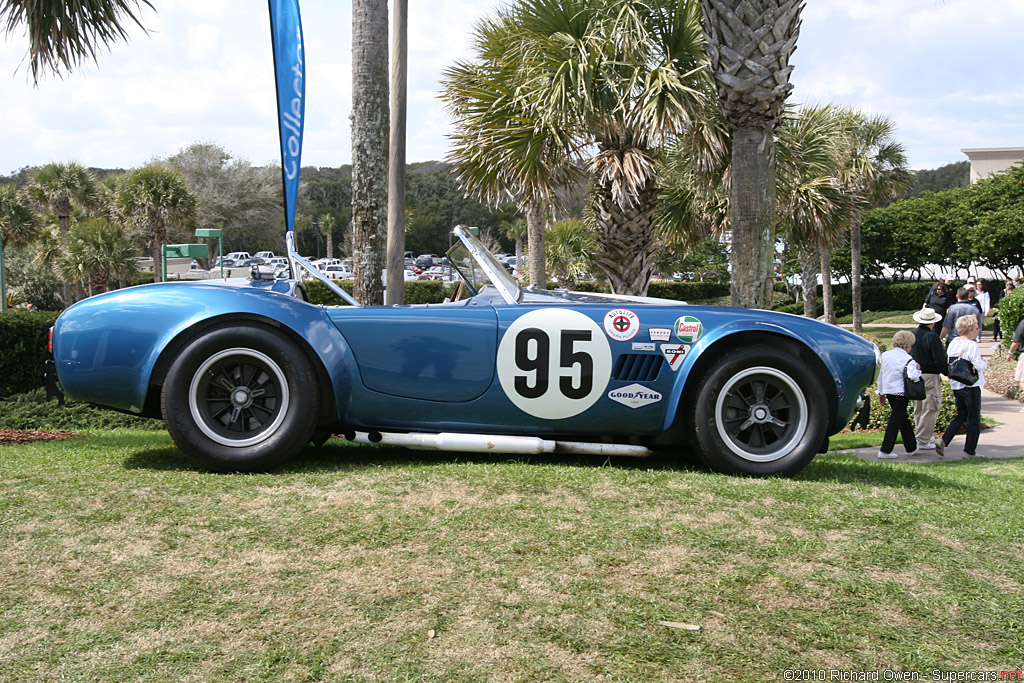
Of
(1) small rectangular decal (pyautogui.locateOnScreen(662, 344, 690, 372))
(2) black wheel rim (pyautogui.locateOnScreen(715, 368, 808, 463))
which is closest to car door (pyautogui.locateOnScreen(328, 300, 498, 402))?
(1) small rectangular decal (pyautogui.locateOnScreen(662, 344, 690, 372))

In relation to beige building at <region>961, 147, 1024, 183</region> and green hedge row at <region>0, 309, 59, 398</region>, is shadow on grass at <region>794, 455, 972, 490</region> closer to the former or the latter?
green hedge row at <region>0, 309, 59, 398</region>

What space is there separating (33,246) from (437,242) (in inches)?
1925

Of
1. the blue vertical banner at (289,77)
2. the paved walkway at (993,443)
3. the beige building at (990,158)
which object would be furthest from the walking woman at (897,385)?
the beige building at (990,158)

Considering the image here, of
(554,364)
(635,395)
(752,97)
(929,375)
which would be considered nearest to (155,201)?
(752,97)

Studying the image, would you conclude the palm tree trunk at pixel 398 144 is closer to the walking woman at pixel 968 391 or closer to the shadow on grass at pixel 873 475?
the shadow on grass at pixel 873 475

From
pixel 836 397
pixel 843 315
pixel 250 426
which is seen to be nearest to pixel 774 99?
pixel 836 397

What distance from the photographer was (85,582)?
2963 millimetres

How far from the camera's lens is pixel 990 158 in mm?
57938

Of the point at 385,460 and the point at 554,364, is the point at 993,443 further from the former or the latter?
the point at 385,460

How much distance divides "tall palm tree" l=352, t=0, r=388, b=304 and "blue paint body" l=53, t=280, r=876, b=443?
4.31 meters

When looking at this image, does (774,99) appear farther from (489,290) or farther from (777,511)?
(777,511)

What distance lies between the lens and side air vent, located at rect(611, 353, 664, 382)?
4.57m

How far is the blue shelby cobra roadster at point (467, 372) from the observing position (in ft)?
14.8

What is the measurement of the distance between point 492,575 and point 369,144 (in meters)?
6.53
